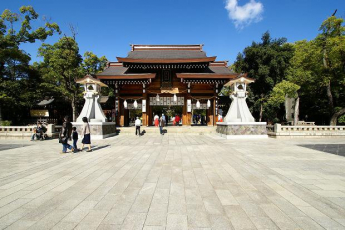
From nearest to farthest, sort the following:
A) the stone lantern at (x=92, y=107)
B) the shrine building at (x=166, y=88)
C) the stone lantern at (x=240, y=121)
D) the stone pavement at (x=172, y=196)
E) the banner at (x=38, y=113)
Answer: the stone pavement at (x=172, y=196) < the stone lantern at (x=240, y=121) < the stone lantern at (x=92, y=107) < the shrine building at (x=166, y=88) < the banner at (x=38, y=113)

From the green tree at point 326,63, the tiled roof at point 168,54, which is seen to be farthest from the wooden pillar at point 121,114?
the green tree at point 326,63

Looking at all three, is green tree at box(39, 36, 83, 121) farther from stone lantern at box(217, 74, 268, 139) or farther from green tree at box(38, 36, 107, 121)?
stone lantern at box(217, 74, 268, 139)

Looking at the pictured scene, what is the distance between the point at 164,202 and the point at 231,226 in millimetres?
1185

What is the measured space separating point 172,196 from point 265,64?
25.8 metres

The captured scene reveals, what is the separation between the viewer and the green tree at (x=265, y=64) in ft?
75.6

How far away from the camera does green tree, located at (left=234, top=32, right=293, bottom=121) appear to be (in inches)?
907

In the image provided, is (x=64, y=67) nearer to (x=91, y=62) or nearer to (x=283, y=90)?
(x=91, y=62)

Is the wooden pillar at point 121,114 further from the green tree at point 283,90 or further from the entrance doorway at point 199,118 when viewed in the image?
the green tree at point 283,90

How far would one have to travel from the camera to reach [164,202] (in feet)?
10.1

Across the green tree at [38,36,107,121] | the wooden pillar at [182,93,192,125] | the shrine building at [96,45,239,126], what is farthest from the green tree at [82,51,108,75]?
the wooden pillar at [182,93,192,125]

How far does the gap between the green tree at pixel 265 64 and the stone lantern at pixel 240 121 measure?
12.2m

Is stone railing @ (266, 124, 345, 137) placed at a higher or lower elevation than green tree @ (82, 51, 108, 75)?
lower

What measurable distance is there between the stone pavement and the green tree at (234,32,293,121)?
66.6ft

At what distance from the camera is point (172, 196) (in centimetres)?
331
